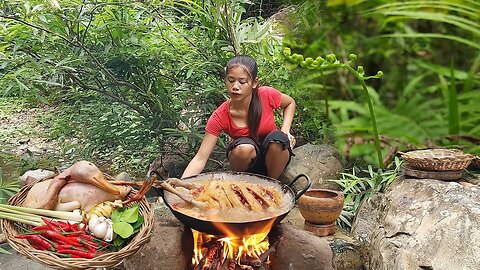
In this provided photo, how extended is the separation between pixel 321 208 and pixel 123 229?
1.36 meters

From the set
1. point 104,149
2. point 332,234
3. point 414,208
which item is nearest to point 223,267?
point 332,234

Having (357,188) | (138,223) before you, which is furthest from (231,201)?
(357,188)

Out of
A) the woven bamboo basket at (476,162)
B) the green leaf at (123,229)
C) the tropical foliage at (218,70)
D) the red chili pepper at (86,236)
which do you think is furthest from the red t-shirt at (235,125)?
the woven bamboo basket at (476,162)

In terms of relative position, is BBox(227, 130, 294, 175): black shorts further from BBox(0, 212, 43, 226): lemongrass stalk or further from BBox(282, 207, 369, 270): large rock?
BBox(0, 212, 43, 226): lemongrass stalk

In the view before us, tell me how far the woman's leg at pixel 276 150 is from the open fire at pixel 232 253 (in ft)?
2.27

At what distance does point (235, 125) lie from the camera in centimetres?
364

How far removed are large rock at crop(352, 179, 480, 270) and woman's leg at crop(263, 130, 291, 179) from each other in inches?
31.7

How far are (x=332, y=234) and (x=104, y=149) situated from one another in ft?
9.29

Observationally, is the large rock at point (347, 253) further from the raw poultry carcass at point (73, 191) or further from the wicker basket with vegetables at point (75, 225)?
the raw poultry carcass at point (73, 191)

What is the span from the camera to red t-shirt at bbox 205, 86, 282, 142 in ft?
11.9

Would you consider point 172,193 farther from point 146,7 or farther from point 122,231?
point 146,7

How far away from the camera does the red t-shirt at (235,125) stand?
3621 millimetres

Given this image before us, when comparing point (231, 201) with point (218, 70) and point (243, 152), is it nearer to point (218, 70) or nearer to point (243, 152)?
point (243, 152)

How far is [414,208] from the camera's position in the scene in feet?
9.47
